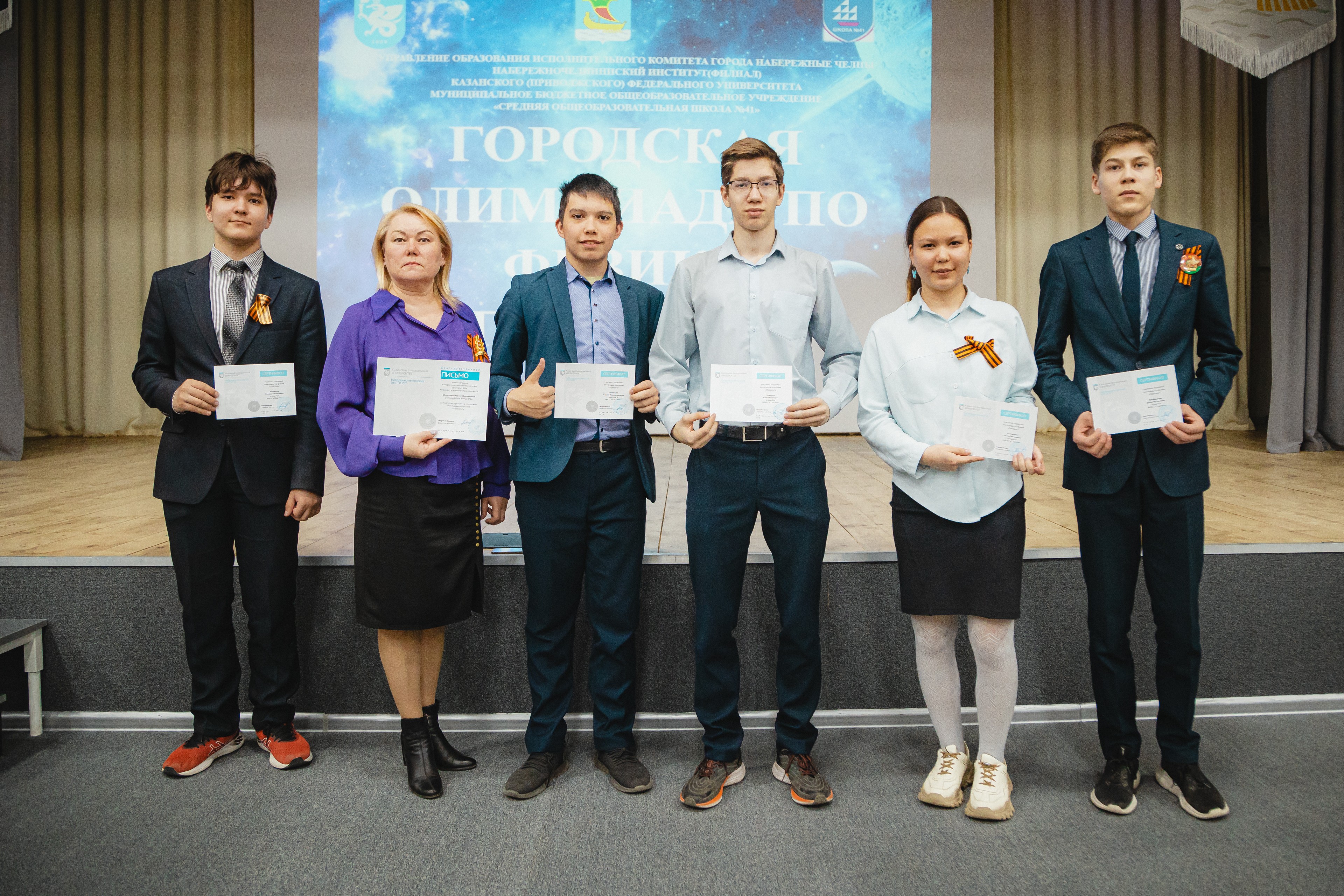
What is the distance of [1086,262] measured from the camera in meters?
1.78

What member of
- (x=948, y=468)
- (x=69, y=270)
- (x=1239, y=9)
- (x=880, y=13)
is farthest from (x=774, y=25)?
(x=69, y=270)

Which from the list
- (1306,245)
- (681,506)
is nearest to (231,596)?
(681,506)

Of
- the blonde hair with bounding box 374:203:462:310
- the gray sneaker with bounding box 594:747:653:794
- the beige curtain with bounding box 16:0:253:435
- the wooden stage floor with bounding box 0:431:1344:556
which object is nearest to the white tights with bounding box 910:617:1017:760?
the wooden stage floor with bounding box 0:431:1344:556

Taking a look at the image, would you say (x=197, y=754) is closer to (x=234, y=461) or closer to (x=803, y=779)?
(x=234, y=461)

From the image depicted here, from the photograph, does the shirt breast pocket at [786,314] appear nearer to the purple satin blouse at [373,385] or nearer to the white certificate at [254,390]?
the purple satin blouse at [373,385]

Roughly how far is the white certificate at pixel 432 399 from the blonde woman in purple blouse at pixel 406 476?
37 millimetres

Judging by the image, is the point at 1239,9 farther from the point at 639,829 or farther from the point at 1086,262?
the point at 639,829

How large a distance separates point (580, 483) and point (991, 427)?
90 centimetres

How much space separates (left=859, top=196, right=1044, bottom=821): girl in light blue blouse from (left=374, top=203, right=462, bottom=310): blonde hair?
1.00m

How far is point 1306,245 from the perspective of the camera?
5297 mm

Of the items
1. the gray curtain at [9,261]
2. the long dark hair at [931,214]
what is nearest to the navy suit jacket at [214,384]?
the long dark hair at [931,214]

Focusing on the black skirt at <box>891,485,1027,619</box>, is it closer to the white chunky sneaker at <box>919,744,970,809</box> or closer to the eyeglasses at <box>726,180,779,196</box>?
the white chunky sneaker at <box>919,744,970,809</box>

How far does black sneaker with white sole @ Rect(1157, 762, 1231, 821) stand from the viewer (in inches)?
66.5

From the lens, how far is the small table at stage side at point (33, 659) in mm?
Result: 2125
